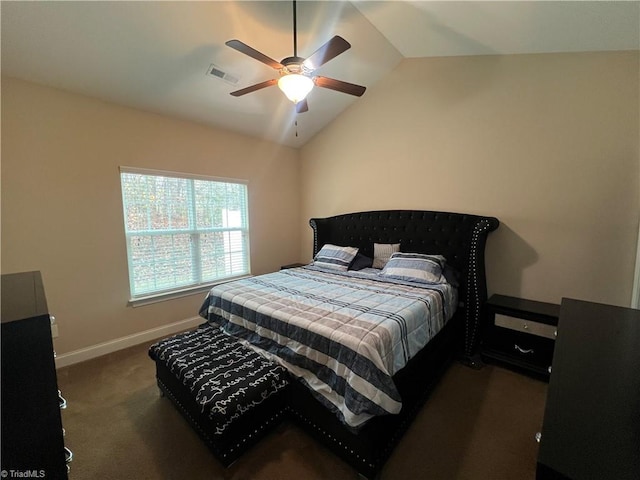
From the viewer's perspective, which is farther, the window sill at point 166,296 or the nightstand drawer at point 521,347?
the window sill at point 166,296

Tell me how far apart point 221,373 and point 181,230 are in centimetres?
218

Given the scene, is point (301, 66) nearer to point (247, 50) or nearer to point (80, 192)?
point (247, 50)

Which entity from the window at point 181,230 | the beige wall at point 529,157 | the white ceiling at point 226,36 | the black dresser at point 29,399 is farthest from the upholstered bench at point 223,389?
the beige wall at point 529,157

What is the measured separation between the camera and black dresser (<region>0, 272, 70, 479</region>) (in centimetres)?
70

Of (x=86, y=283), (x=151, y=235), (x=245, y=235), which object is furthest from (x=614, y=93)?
(x=86, y=283)

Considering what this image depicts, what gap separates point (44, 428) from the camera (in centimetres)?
76

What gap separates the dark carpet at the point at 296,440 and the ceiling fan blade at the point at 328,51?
8.19ft

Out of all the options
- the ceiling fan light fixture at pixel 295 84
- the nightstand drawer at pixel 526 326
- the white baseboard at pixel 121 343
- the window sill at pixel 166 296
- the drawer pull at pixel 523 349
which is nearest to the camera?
the ceiling fan light fixture at pixel 295 84

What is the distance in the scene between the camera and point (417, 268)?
2803 mm

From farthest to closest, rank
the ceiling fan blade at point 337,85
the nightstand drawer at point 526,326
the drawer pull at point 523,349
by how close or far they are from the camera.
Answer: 1. the drawer pull at point 523,349
2. the nightstand drawer at point 526,326
3. the ceiling fan blade at point 337,85

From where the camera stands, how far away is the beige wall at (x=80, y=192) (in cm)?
231

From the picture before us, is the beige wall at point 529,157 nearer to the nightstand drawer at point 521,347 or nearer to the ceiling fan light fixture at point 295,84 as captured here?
the nightstand drawer at point 521,347

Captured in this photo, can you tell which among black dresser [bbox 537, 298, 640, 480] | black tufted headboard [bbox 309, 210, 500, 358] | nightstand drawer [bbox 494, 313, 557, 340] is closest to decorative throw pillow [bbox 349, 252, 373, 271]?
black tufted headboard [bbox 309, 210, 500, 358]

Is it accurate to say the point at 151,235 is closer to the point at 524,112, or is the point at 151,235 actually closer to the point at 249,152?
the point at 249,152
